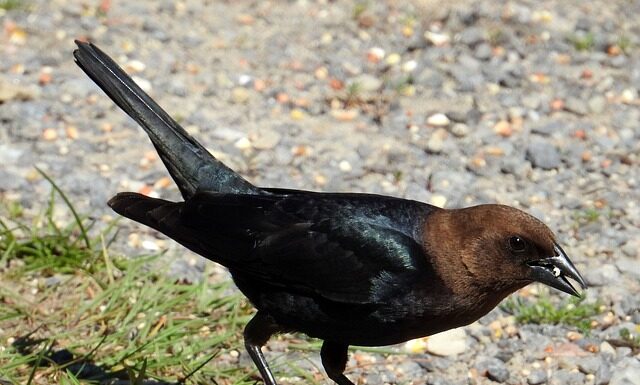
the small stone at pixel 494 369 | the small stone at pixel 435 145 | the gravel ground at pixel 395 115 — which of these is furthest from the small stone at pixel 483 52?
the small stone at pixel 494 369

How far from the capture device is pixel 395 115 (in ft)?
22.0

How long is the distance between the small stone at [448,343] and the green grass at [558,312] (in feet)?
0.96

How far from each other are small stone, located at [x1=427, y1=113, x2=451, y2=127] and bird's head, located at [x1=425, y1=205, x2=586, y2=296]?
8.51ft

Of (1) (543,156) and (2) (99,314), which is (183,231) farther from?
(1) (543,156)

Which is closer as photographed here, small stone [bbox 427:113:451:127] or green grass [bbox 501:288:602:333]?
green grass [bbox 501:288:602:333]

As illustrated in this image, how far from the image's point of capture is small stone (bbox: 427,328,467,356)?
497 cm

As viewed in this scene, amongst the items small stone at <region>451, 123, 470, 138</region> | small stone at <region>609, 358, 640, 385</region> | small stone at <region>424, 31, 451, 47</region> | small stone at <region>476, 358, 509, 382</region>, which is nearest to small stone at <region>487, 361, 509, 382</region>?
small stone at <region>476, 358, 509, 382</region>

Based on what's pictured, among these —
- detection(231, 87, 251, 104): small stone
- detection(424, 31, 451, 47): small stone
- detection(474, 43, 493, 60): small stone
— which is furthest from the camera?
detection(424, 31, 451, 47): small stone

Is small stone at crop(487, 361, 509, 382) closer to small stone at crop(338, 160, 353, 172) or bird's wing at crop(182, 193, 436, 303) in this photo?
bird's wing at crop(182, 193, 436, 303)

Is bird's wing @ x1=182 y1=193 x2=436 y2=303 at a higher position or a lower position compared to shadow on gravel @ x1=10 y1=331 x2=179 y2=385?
higher

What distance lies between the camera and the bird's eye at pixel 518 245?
399 centimetres

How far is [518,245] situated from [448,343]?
1.13 metres

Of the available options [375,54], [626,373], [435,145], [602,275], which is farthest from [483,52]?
[626,373]

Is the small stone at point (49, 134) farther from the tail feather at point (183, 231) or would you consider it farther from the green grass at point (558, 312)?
the green grass at point (558, 312)
